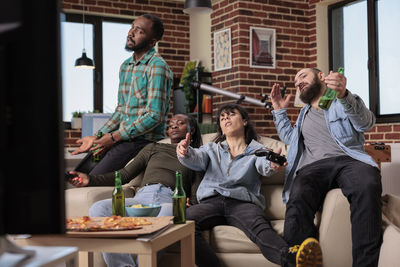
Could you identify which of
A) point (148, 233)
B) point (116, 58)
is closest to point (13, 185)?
point (148, 233)

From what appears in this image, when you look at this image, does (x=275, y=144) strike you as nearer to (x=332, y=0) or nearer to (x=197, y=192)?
(x=197, y=192)

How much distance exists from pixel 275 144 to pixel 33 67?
2.68 meters

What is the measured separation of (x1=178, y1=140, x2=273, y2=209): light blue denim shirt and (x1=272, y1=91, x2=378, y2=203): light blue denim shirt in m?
0.19

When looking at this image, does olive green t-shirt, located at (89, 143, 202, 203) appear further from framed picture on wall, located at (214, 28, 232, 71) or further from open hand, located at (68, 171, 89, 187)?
framed picture on wall, located at (214, 28, 232, 71)

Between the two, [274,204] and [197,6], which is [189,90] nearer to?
[197,6]

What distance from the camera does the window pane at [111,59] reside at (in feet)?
23.5

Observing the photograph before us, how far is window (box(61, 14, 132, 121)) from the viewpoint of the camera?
689 centimetres

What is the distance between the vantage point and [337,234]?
2.62 m

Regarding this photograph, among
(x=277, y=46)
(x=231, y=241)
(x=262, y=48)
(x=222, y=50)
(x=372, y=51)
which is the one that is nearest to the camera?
(x=231, y=241)

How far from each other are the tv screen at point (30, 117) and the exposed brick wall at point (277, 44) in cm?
530

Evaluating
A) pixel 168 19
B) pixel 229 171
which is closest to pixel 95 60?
pixel 168 19

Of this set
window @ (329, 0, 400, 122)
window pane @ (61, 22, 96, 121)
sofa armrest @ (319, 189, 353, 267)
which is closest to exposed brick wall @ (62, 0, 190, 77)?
window pane @ (61, 22, 96, 121)

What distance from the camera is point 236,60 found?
6098 mm

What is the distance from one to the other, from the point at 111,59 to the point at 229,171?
4.49m
